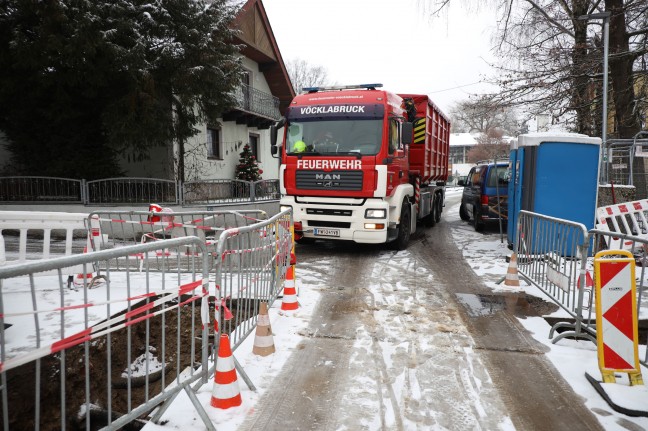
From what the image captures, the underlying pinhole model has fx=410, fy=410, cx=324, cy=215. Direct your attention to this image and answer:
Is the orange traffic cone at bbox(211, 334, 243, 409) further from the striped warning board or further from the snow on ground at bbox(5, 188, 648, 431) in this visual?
the striped warning board

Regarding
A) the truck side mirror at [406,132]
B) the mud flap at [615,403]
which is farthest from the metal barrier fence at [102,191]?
the mud flap at [615,403]

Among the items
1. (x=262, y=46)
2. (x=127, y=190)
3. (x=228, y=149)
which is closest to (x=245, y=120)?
(x=228, y=149)

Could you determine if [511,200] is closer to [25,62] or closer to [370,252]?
[370,252]

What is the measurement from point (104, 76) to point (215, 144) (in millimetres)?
7477

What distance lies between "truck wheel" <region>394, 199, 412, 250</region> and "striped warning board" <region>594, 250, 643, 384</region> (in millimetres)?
5812

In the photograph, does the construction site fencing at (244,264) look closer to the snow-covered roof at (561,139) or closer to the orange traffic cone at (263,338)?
the orange traffic cone at (263,338)

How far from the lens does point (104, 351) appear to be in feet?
15.4

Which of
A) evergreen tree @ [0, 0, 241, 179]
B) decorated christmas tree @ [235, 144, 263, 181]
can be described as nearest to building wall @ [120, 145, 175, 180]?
evergreen tree @ [0, 0, 241, 179]

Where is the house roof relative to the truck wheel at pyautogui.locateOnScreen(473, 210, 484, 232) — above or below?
above

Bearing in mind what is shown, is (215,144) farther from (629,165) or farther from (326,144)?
(629,165)

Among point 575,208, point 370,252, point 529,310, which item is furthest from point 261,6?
point 529,310

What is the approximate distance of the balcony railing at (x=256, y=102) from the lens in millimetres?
18984

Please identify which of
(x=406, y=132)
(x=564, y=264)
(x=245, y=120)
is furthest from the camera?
(x=245, y=120)

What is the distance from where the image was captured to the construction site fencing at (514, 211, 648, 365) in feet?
→ 14.5
